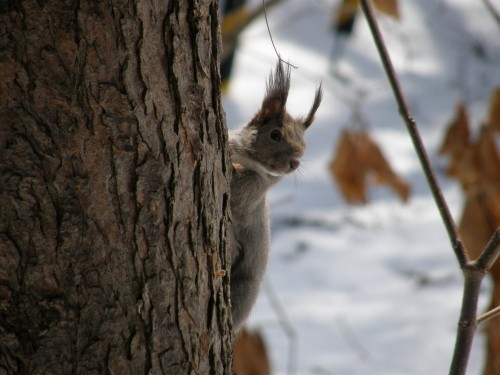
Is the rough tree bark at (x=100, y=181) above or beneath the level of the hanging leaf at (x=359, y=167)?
beneath

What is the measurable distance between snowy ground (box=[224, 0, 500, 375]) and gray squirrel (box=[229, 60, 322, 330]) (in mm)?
1248

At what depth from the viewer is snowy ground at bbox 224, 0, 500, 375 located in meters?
4.17

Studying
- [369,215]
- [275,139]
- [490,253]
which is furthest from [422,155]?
[369,215]

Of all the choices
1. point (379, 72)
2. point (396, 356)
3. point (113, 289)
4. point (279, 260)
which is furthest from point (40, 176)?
point (379, 72)

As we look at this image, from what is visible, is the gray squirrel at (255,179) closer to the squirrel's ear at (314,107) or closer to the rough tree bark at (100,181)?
the squirrel's ear at (314,107)

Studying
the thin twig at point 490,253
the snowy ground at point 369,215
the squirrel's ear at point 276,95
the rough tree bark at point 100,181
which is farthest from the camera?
the snowy ground at point 369,215

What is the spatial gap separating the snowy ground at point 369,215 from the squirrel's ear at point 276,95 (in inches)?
51.4

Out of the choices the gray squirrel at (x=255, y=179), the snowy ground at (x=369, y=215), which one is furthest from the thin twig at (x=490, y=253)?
the snowy ground at (x=369, y=215)

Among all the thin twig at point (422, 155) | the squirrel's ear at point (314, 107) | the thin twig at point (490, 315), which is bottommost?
the thin twig at point (490, 315)

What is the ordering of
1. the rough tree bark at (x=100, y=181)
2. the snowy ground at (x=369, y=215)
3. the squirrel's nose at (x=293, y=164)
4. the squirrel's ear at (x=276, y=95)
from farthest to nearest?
the snowy ground at (x=369, y=215) → the squirrel's nose at (x=293, y=164) → the squirrel's ear at (x=276, y=95) → the rough tree bark at (x=100, y=181)

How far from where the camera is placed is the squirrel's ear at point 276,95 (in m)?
1.87

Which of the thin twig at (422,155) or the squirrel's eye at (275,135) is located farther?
the squirrel's eye at (275,135)

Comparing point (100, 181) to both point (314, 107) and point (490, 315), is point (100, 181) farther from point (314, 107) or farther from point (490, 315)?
point (314, 107)

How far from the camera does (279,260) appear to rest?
4.77 meters
